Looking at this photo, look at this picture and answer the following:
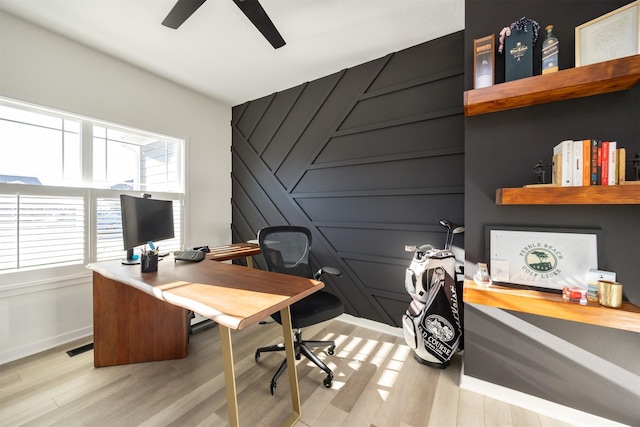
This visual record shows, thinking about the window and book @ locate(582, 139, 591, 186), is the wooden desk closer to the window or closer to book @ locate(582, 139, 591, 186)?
the window

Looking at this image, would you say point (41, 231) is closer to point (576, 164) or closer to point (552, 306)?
point (552, 306)

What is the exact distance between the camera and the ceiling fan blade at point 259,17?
149 centimetres

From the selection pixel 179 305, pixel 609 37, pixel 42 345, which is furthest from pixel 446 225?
pixel 42 345

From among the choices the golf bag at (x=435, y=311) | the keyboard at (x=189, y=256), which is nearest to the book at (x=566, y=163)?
the golf bag at (x=435, y=311)

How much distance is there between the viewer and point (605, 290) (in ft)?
4.12

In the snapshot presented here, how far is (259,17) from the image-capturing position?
1623 millimetres

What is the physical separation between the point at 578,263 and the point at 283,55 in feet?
9.37

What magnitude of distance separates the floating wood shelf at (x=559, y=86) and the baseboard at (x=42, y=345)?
3.78m

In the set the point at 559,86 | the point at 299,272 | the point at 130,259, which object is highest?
the point at 559,86

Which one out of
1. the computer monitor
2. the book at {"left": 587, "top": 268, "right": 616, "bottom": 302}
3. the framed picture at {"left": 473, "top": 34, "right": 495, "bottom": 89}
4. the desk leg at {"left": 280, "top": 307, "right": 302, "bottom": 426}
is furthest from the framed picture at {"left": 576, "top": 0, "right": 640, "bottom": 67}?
the computer monitor

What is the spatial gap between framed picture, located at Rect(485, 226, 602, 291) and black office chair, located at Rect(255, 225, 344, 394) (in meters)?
1.10

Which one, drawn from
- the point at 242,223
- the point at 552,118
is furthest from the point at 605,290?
the point at 242,223

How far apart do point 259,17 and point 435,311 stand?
96.5 inches

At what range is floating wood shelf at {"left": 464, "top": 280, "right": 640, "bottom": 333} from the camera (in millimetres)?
1189
